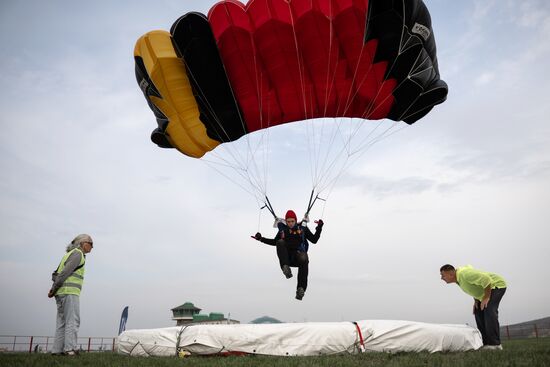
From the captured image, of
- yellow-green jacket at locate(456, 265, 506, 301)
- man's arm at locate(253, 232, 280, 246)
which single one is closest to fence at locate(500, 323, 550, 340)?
yellow-green jacket at locate(456, 265, 506, 301)

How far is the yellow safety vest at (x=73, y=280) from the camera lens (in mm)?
5715

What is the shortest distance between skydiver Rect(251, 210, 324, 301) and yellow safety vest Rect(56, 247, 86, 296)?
2.87 m

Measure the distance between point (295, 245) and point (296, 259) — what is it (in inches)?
9.7

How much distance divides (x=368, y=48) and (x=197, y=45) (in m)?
3.28

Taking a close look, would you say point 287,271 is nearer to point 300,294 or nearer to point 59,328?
point 300,294

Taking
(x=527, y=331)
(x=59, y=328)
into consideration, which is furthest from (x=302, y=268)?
(x=527, y=331)

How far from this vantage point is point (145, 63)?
314 inches

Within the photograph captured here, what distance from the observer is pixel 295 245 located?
733 cm

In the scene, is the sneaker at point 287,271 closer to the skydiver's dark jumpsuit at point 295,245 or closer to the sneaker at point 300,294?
the skydiver's dark jumpsuit at point 295,245

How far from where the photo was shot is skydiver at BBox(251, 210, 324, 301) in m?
7.23

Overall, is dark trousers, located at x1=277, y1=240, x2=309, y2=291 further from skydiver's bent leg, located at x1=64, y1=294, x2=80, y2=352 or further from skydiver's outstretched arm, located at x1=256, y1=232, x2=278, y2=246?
skydiver's bent leg, located at x1=64, y1=294, x2=80, y2=352

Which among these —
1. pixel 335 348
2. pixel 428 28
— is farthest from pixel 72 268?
pixel 428 28

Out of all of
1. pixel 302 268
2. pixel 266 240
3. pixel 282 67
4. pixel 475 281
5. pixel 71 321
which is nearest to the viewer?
pixel 71 321

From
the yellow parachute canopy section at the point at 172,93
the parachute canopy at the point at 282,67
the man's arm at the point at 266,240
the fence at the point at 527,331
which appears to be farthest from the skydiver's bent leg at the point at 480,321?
the fence at the point at 527,331
